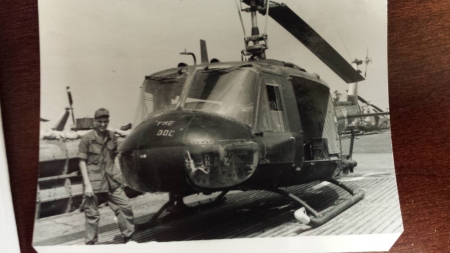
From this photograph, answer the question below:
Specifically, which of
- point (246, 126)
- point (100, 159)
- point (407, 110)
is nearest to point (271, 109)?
point (246, 126)

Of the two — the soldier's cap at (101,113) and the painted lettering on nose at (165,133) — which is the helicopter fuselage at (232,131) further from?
the soldier's cap at (101,113)

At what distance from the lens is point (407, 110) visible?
4.36 feet

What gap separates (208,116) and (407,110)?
67 cm

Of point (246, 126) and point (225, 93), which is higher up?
point (225, 93)

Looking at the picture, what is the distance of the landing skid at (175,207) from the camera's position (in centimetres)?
127

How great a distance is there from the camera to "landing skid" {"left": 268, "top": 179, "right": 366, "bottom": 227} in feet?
4.31

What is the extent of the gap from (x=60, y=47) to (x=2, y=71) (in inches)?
9.2

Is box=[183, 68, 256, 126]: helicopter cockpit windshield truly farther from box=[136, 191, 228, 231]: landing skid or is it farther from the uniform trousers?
Result: the uniform trousers

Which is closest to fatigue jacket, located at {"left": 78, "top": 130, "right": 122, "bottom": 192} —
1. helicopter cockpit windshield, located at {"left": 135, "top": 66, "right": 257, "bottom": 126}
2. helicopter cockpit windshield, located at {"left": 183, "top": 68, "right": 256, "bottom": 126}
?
helicopter cockpit windshield, located at {"left": 135, "top": 66, "right": 257, "bottom": 126}

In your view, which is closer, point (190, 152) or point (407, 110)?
point (190, 152)

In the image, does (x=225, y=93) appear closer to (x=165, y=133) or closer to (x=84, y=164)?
(x=165, y=133)

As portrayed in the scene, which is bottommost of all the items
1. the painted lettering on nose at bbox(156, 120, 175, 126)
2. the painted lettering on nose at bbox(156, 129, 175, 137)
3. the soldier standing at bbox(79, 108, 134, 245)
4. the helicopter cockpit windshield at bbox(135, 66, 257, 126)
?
the soldier standing at bbox(79, 108, 134, 245)

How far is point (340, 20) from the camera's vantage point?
1.27 metres

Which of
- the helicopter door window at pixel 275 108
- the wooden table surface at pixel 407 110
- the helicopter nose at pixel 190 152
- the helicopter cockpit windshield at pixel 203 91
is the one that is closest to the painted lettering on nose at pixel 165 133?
the helicopter nose at pixel 190 152
